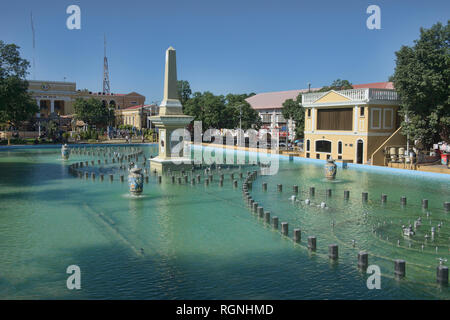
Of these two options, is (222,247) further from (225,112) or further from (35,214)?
(225,112)

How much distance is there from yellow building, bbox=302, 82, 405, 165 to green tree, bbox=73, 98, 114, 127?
5948cm

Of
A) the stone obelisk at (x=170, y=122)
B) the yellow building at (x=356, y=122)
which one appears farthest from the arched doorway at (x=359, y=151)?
the stone obelisk at (x=170, y=122)

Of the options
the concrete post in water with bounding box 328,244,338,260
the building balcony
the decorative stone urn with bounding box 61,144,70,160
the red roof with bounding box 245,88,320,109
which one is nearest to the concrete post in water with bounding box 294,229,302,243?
the concrete post in water with bounding box 328,244,338,260

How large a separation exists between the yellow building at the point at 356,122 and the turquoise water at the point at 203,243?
1325 centimetres

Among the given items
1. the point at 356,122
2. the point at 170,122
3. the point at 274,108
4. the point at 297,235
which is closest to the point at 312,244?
the point at 297,235

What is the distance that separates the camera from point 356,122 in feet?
137

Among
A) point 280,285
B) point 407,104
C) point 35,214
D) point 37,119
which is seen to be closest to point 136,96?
point 37,119

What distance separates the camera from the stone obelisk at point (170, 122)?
122 ft

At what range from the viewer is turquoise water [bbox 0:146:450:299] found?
11.8m

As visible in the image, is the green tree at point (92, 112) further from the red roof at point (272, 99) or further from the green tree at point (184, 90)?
the red roof at point (272, 99)

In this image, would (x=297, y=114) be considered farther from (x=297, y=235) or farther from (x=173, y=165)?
(x=297, y=235)

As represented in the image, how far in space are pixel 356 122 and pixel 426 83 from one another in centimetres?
814

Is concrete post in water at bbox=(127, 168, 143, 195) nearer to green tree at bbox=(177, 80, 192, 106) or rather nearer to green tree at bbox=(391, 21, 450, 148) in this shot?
green tree at bbox=(391, 21, 450, 148)

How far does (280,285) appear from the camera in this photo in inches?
470
